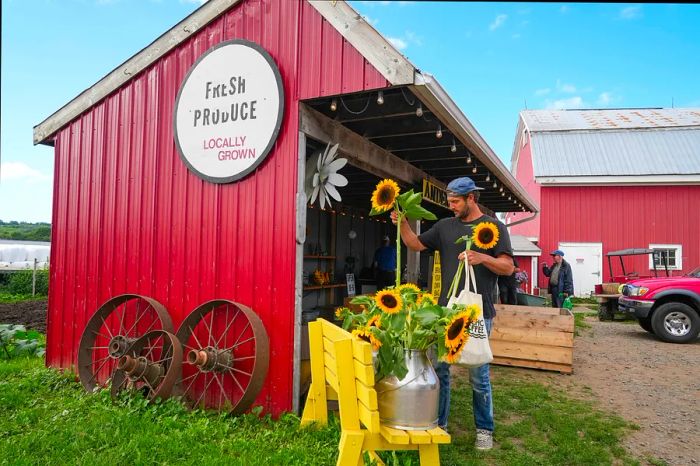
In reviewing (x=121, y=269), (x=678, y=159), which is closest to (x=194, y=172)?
(x=121, y=269)

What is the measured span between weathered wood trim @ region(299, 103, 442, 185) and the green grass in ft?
8.20

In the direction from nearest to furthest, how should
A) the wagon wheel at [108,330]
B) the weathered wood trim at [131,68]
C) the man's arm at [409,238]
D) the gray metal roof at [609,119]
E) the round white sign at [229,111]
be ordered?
the man's arm at [409,238]
the round white sign at [229,111]
the weathered wood trim at [131,68]
the wagon wheel at [108,330]
the gray metal roof at [609,119]

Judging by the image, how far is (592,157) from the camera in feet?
61.0

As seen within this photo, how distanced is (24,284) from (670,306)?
64.7 ft

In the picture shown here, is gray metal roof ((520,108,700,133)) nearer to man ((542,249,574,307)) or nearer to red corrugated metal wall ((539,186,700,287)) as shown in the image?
red corrugated metal wall ((539,186,700,287))

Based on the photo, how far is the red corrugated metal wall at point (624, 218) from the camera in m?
17.0

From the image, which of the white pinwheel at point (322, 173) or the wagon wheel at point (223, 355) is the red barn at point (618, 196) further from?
the wagon wheel at point (223, 355)

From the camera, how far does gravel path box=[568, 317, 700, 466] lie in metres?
3.97

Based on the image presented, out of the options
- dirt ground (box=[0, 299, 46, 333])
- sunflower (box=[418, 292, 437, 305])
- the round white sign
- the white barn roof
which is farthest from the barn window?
dirt ground (box=[0, 299, 46, 333])

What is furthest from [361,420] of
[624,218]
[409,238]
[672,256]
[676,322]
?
[672,256]

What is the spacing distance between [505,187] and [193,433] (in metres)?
6.81

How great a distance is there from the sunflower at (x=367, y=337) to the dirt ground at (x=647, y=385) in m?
2.40

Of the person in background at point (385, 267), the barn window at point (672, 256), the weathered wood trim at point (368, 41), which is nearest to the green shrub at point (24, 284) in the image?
the person in background at point (385, 267)

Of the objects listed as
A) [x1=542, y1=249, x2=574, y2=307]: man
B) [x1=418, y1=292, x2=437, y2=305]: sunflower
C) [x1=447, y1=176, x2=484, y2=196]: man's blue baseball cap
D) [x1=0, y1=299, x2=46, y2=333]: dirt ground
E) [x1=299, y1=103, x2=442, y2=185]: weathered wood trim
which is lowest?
[x1=0, y1=299, x2=46, y2=333]: dirt ground
